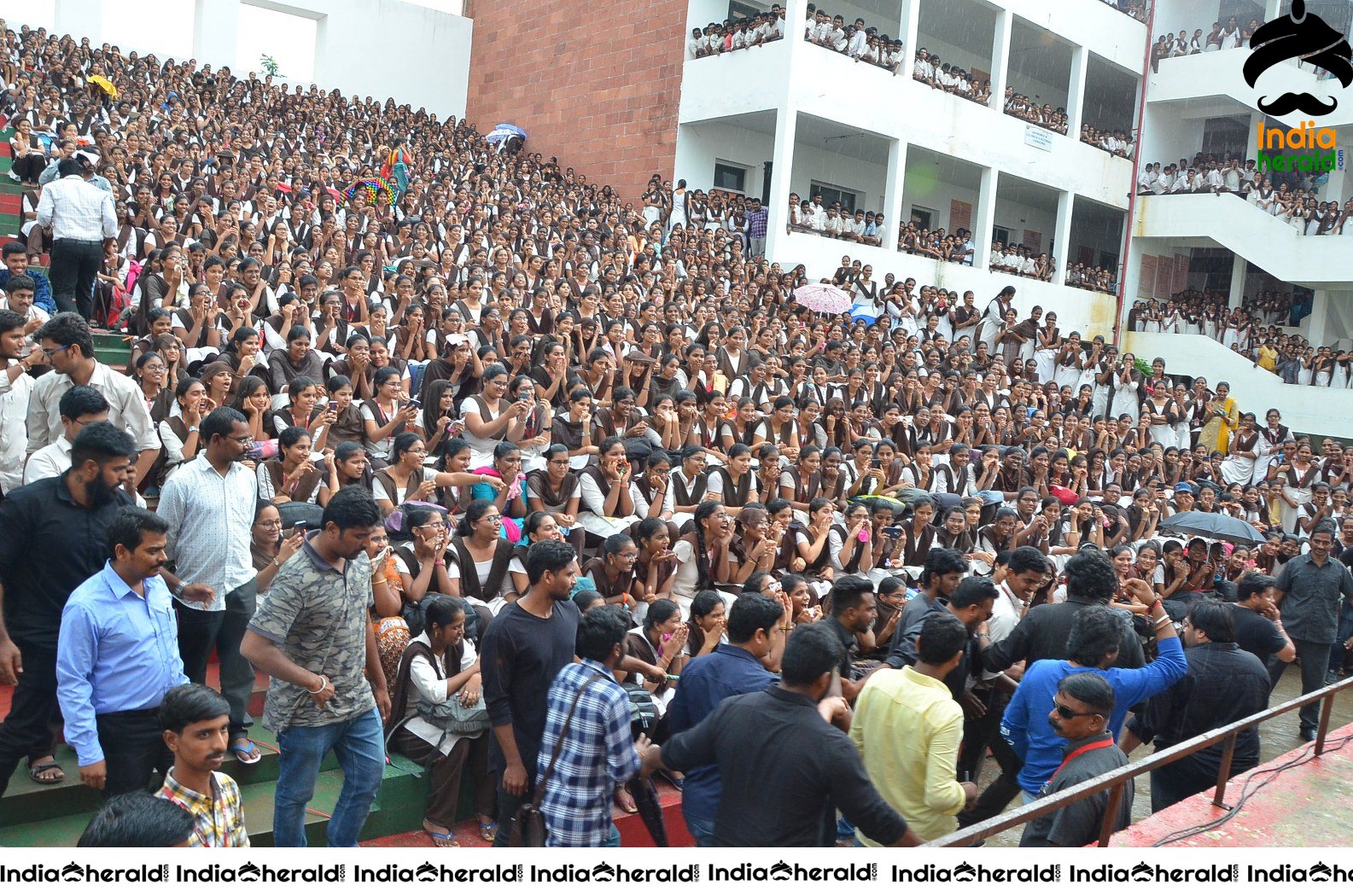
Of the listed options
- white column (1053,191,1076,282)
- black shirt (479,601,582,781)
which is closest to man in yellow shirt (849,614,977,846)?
black shirt (479,601,582,781)

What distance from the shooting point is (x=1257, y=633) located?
6285 mm

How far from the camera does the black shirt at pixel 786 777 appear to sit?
2992mm

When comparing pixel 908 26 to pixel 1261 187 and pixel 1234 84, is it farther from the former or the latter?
pixel 1261 187

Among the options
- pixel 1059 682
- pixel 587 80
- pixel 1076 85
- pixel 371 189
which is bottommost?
pixel 1059 682

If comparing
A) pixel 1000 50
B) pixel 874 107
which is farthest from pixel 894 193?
pixel 1000 50

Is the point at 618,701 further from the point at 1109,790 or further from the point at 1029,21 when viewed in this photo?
the point at 1029,21

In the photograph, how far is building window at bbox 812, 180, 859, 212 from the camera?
72.4ft

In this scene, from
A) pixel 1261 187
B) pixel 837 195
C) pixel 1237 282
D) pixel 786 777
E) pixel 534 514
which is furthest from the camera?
pixel 1237 282

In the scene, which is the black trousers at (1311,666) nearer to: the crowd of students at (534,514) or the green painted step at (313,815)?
the crowd of students at (534,514)

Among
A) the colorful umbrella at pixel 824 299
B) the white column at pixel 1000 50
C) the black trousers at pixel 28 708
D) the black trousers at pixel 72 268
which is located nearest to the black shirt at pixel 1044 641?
the black trousers at pixel 28 708

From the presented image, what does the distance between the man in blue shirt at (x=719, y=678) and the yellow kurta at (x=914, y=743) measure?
0.38m

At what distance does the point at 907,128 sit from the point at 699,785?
17590mm

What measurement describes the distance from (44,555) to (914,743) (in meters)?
3.08

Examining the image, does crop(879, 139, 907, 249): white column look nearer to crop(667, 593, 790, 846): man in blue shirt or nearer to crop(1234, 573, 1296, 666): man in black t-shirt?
crop(1234, 573, 1296, 666): man in black t-shirt
